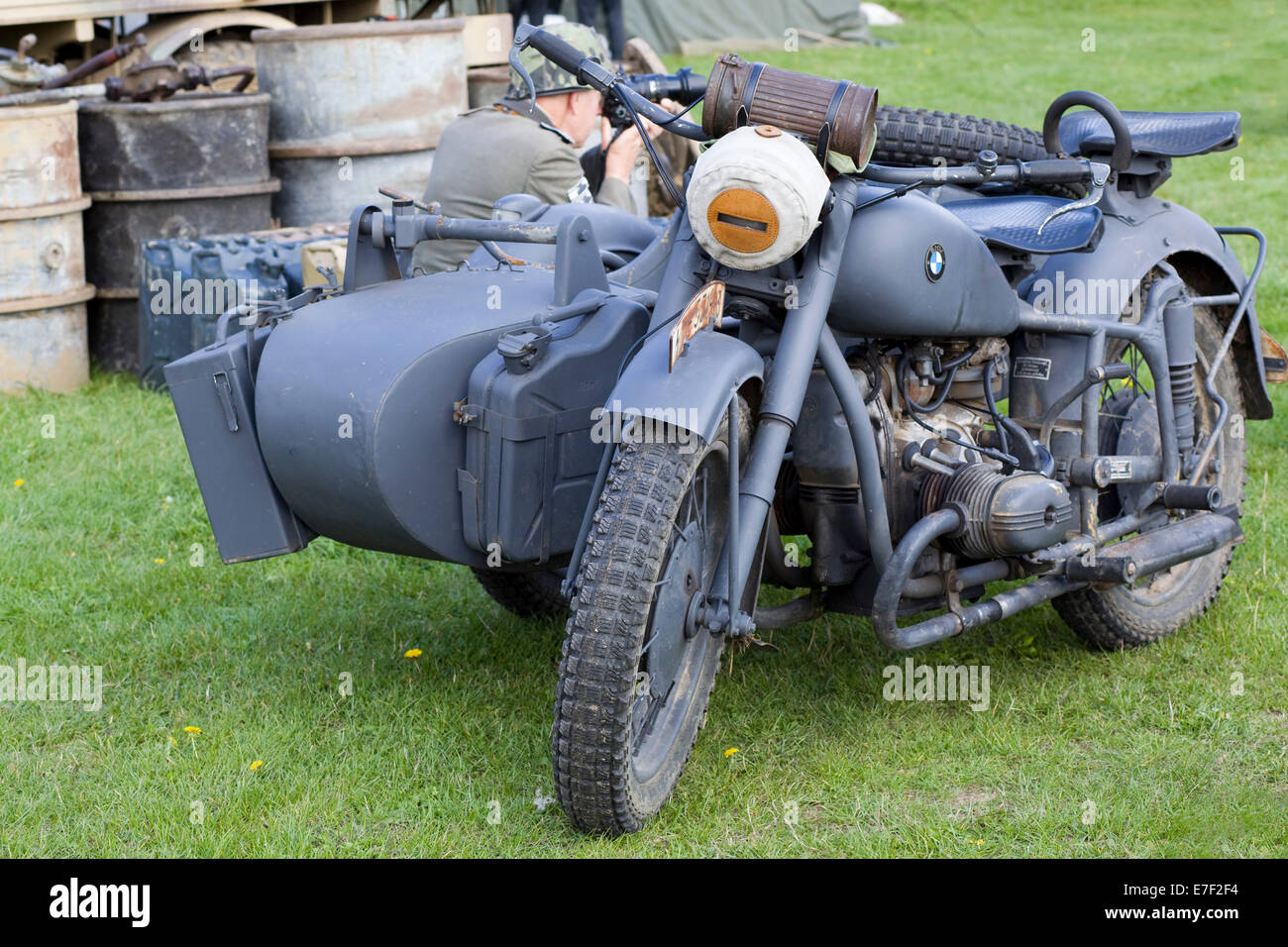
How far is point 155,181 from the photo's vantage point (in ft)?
22.6

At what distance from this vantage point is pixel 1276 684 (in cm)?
382

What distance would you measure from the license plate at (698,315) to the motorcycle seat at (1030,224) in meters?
0.79

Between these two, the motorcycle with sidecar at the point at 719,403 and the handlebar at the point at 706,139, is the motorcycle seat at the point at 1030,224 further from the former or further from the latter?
the handlebar at the point at 706,139

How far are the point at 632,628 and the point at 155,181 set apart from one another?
4915 millimetres

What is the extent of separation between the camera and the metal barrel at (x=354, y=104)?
7.13 m

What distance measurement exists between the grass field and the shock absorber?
570mm

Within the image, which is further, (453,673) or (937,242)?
(453,673)

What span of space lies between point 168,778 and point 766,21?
15872 mm

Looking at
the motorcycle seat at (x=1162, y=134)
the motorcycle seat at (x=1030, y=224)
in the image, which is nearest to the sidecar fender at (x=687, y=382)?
the motorcycle seat at (x=1030, y=224)

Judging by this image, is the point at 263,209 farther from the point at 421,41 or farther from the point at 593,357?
the point at 593,357
